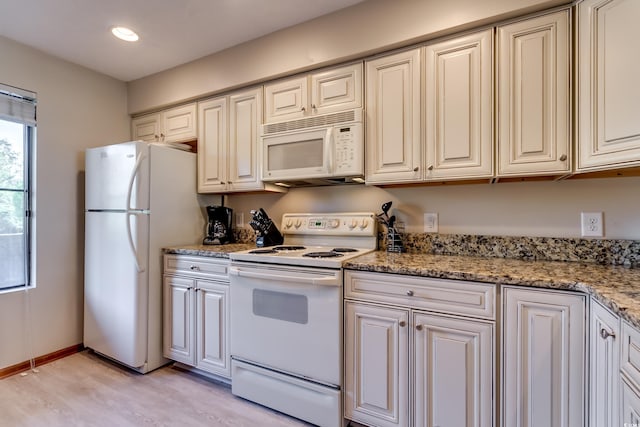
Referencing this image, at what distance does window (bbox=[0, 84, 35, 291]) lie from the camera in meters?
2.32

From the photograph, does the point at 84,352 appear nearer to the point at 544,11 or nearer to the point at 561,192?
the point at 561,192

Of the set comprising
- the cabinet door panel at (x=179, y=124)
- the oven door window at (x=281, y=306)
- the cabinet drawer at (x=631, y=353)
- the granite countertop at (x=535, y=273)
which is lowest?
the oven door window at (x=281, y=306)

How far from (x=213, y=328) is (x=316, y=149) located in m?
1.38

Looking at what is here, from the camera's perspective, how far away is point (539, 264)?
1.59 m

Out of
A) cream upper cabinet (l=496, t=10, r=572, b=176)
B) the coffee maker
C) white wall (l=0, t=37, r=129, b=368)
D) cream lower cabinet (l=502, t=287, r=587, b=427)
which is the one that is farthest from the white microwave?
white wall (l=0, t=37, r=129, b=368)

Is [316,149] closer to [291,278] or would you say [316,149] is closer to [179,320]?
[291,278]

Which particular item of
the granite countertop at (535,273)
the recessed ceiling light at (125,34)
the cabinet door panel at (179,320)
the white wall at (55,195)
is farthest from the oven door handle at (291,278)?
the recessed ceiling light at (125,34)

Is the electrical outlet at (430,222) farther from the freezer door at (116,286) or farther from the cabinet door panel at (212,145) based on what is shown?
the freezer door at (116,286)

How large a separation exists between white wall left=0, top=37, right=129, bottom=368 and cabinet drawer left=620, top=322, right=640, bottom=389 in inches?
134

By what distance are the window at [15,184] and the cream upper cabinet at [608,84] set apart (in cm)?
349

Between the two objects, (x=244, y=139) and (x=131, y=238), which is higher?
(x=244, y=139)

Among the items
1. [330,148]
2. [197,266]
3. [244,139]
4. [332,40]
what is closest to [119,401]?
[197,266]

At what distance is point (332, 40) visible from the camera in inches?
78.4

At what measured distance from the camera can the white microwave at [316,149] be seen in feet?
6.39
